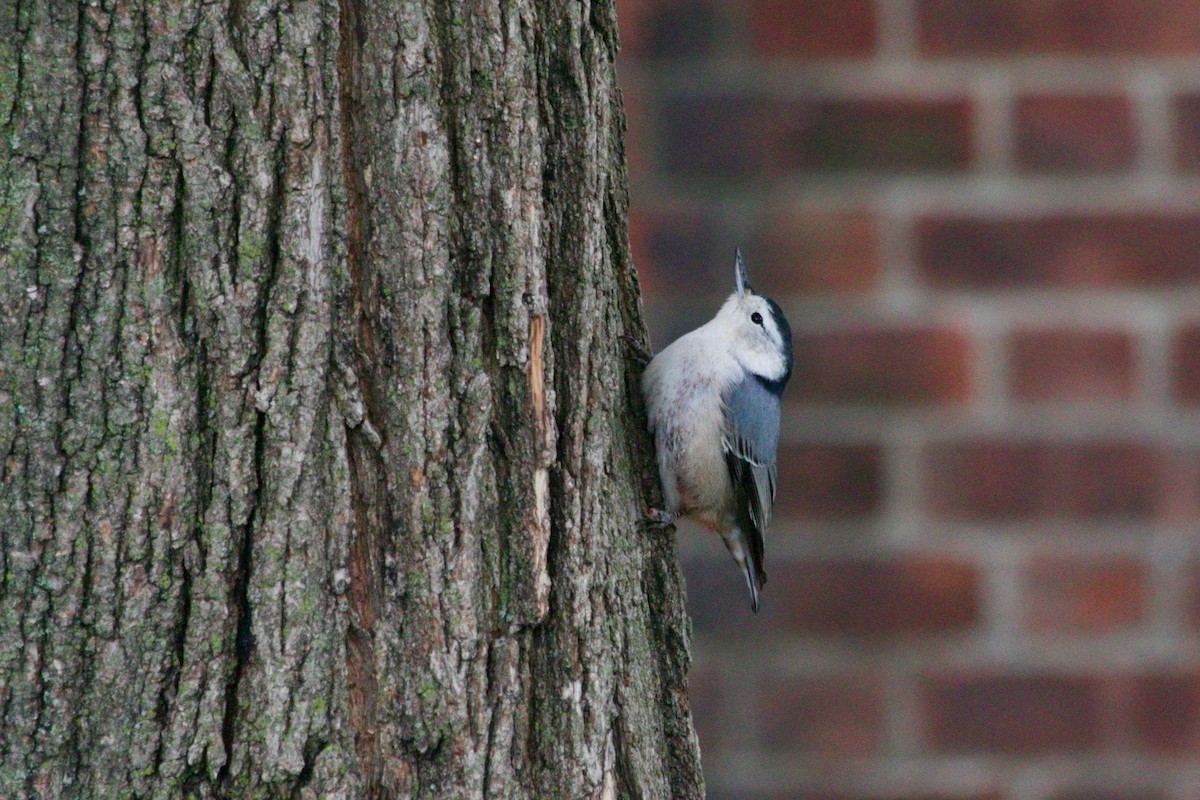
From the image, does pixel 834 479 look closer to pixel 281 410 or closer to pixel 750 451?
pixel 750 451

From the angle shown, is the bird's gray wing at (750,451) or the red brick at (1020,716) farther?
the red brick at (1020,716)

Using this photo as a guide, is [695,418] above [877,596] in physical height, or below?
above

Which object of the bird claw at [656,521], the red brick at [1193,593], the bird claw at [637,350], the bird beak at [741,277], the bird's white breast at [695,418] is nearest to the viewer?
the bird claw at [656,521]

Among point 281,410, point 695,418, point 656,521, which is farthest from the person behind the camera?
point 695,418

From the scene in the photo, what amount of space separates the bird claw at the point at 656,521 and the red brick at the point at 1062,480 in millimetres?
927

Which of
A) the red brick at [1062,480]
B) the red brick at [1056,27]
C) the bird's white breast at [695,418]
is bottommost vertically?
the red brick at [1062,480]

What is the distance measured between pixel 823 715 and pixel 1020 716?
33 centimetres

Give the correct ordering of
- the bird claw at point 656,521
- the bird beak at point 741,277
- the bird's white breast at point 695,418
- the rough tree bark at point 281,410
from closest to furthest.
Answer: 1. the rough tree bark at point 281,410
2. the bird claw at point 656,521
3. the bird's white breast at point 695,418
4. the bird beak at point 741,277

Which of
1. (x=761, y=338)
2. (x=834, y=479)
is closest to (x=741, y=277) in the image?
(x=761, y=338)

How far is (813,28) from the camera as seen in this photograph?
230 centimetres

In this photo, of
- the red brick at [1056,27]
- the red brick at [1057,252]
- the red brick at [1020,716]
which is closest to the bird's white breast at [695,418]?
the red brick at [1057,252]

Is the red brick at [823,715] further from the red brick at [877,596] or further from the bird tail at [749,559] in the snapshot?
the bird tail at [749,559]

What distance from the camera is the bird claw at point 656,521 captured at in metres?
1.47

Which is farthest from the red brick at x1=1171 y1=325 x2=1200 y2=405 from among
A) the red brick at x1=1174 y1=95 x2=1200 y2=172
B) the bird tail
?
the bird tail
